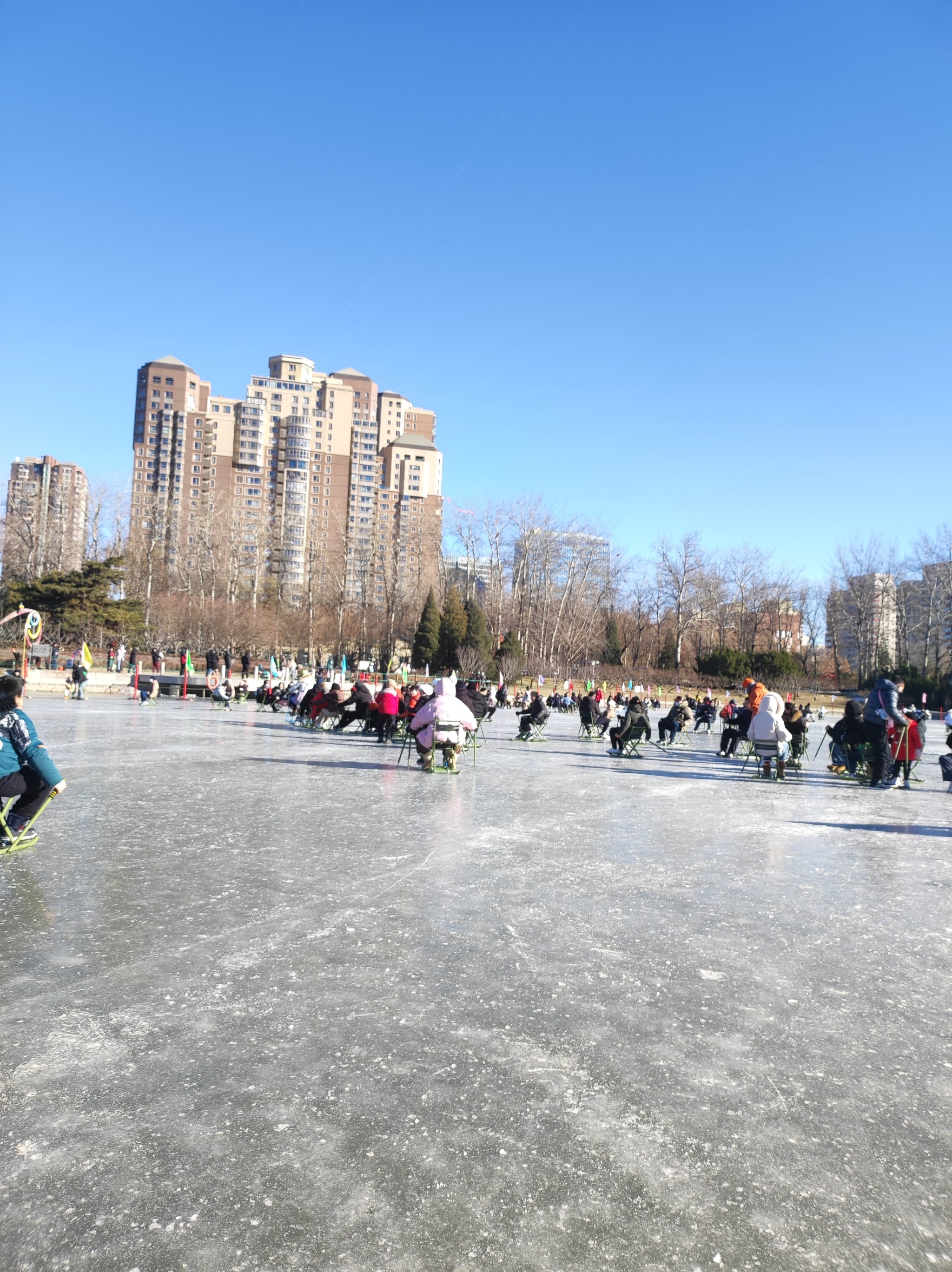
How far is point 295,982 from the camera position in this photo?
4031 millimetres

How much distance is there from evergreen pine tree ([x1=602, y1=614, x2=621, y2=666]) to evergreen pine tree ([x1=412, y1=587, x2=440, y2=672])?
1325cm

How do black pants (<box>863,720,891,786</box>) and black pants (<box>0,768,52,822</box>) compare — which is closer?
black pants (<box>0,768,52,822</box>)

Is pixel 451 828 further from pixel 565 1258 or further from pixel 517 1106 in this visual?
pixel 565 1258

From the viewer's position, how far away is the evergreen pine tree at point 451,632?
2224 inches

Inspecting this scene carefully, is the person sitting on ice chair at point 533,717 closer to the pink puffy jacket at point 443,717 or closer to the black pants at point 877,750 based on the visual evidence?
the pink puffy jacket at point 443,717

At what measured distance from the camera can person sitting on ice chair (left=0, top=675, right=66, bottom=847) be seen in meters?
6.20

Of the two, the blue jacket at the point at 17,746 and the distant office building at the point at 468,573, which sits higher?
the distant office building at the point at 468,573

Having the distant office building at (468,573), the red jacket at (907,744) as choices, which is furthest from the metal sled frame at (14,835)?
the distant office building at (468,573)


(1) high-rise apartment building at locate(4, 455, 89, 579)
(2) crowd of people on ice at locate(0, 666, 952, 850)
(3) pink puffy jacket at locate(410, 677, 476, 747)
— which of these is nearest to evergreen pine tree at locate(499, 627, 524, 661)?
(1) high-rise apartment building at locate(4, 455, 89, 579)

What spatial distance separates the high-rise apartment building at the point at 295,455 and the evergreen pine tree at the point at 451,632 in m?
19.0

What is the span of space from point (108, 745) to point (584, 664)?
4858 centimetres

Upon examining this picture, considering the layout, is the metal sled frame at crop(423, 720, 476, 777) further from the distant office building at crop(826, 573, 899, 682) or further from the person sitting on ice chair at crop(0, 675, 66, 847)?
the distant office building at crop(826, 573, 899, 682)

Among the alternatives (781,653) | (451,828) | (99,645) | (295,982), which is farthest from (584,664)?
(295,982)

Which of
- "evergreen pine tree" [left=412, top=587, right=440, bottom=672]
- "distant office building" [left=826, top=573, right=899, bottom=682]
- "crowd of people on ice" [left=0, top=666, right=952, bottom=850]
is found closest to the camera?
"crowd of people on ice" [left=0, top=666, right=952, bottom=850]
